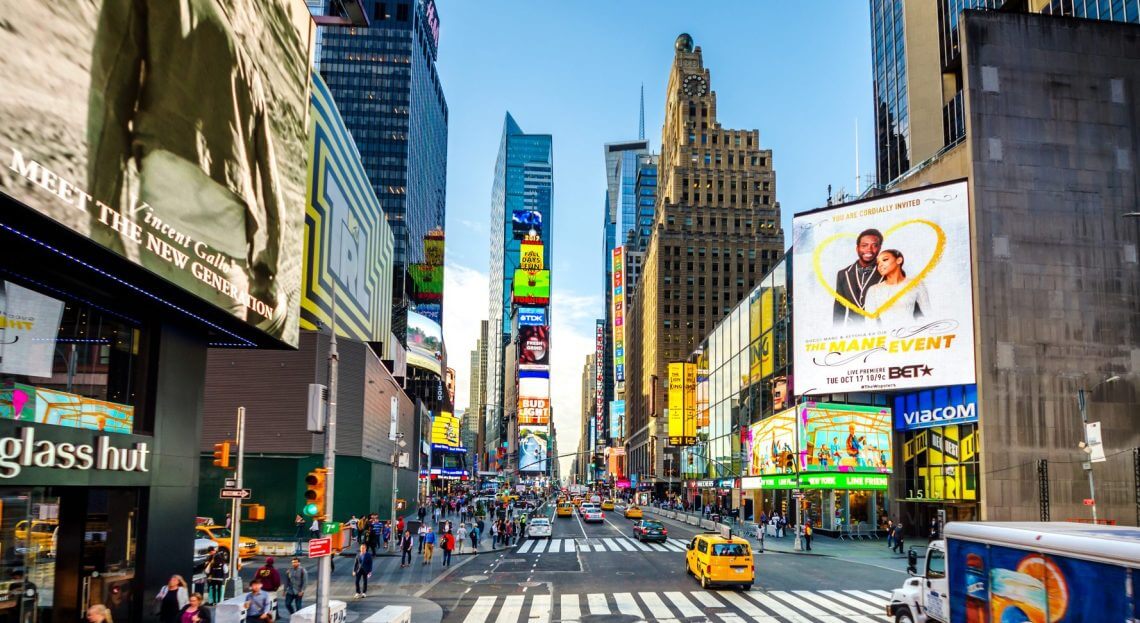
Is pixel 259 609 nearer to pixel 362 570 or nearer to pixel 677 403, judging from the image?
pixel 362 570

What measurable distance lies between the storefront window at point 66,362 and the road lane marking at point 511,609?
396 inches

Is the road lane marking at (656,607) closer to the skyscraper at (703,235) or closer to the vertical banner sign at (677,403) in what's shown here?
the vertical banner sign at (677,403)

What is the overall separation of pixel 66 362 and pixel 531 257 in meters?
177

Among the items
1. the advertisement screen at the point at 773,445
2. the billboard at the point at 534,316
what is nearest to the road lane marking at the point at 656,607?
the advertisement screen at the point at 773,445

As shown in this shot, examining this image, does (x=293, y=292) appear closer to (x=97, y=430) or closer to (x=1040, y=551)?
(x=97, y=430)

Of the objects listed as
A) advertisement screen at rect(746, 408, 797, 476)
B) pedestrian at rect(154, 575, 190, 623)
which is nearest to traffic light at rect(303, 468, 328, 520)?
pedestrian at rect(154, 575, 190, 623)

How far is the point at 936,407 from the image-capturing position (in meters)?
56.7

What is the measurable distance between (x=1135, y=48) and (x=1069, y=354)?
820 inches

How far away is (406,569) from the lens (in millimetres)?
34875

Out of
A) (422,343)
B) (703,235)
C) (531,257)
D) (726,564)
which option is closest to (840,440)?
(726,564)

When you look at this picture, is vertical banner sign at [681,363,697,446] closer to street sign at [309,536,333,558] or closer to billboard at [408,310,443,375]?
billboard at [408,310,443,375]

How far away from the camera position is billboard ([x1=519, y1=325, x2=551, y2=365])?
175875 mm

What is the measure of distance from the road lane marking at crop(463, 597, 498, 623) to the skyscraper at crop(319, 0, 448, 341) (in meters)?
123

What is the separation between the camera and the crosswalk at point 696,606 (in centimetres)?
2173
